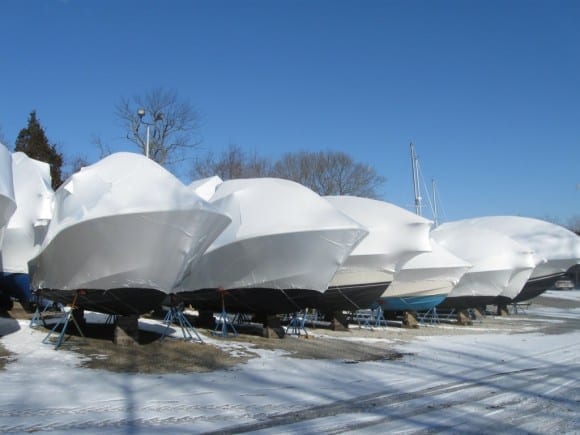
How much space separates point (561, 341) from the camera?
1703 cm

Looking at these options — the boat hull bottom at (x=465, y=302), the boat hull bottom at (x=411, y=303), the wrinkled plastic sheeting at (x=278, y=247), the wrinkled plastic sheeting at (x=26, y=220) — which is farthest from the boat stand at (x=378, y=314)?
the wrinkled plastic sheeting at (x=26, y=220)

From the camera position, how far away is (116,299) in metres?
11.3

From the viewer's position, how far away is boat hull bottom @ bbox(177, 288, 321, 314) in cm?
1456

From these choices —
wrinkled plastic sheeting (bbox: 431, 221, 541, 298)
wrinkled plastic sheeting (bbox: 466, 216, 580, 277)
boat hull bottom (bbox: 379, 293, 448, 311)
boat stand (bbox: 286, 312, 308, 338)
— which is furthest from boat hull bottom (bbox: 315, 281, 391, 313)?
wrinkled plastic sheeting (bbox: 466, 216, 580, 277)

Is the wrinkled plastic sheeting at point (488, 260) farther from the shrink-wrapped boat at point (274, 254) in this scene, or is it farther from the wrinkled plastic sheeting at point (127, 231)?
the wrinkled plastic sheeting at point (127, 231)

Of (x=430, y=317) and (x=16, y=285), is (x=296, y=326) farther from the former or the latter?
(x=430, y=317)

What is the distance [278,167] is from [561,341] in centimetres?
3425

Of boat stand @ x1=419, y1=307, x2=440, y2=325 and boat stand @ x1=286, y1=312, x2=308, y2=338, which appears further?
boat stand @ x1=419, y1=307, x2=440, y2=325

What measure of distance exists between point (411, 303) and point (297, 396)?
14775 millimetres

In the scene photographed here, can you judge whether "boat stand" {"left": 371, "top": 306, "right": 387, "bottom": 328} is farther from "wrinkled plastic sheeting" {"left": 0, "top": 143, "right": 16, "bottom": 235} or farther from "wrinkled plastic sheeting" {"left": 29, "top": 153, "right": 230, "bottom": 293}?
"wrinkled plastic sheeting" {"left": 0, "top": 143, "right": 16, "bottom": 235}

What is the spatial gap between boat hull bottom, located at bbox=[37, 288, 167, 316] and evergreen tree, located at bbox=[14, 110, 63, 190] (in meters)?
21.6

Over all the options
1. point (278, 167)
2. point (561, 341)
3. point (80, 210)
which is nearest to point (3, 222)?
point (80, 210)

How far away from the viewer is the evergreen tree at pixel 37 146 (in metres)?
31.8

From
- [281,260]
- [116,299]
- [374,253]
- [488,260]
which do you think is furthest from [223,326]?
[488,260]
